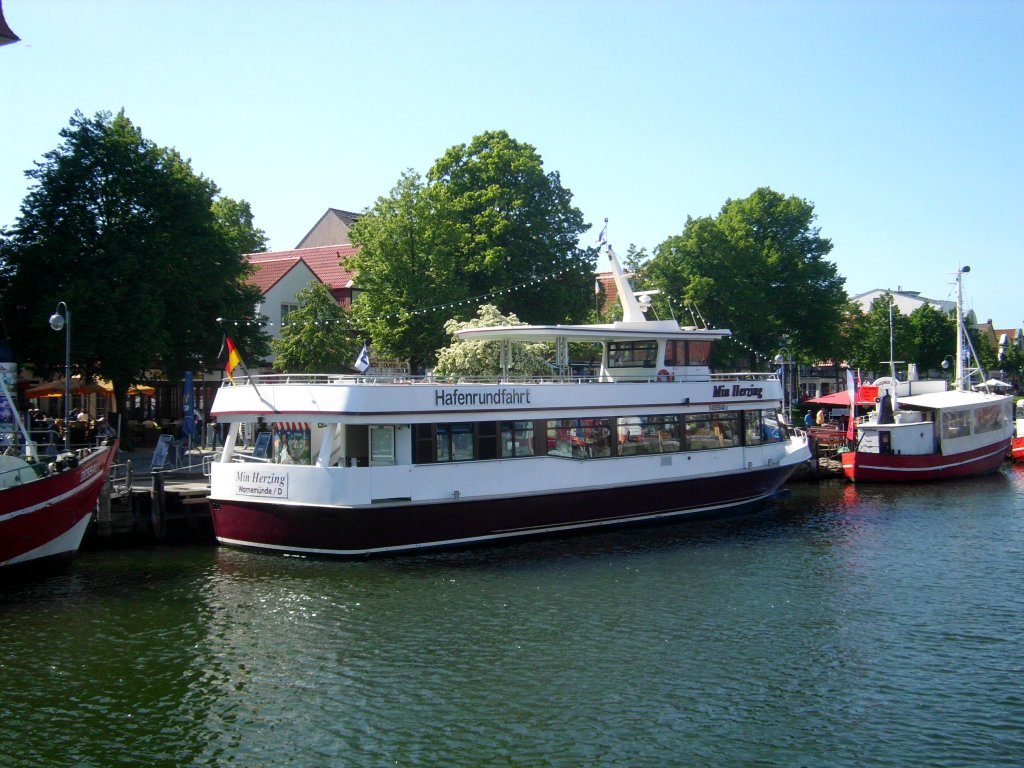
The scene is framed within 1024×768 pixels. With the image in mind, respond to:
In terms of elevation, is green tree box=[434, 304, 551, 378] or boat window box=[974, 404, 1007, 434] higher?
green tree box=[434, 304, 551, 378]

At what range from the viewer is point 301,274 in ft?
168

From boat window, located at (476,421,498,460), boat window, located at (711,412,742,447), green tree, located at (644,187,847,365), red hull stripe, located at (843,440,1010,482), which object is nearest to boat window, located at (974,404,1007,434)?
red hull stripe, located at (843,440,1010,482)

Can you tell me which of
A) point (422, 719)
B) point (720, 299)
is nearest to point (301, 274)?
point (720, 299)

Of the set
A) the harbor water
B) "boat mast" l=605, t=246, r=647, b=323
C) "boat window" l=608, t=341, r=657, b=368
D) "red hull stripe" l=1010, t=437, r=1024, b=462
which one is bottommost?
the harbor water

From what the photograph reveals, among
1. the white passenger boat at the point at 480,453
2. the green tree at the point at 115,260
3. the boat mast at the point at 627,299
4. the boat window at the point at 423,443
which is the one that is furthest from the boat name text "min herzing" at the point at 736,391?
the green tree at the point at 115,260

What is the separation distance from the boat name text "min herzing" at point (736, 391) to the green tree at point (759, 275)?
23.8 meters

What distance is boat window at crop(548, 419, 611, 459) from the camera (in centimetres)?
2366

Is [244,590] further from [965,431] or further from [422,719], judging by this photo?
[965,431]

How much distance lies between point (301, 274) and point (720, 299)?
909 inches

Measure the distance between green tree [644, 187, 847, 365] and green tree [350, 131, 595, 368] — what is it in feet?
29.4

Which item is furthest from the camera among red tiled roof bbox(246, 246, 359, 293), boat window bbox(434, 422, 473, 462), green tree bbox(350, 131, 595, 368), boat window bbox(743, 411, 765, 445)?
red tiled roof bbox(246, 246, 359, 293)

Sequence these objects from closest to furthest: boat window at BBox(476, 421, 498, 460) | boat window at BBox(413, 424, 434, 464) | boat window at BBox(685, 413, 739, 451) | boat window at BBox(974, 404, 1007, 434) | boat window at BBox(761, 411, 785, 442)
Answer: boat window at BBox(413, 424, 434, 464), boat window at BBox(476, 421, 498, 460), boat window at BBox(685, 413, 739, 451), boat window at BBox(761, 411, 785, 442), boat window at BBox(974, 404, 1007, 434)

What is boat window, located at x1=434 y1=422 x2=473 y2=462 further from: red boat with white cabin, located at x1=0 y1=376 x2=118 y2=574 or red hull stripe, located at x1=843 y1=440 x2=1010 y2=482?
red hull stripe, located at x1=843 y1=440 x2=1010 y2=482

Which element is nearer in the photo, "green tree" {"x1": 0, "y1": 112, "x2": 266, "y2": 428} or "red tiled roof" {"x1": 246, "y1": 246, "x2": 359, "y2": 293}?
"green tree" {"x1": 0, "y1": 112, "x2": 266, "y2": 428}
